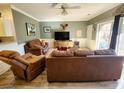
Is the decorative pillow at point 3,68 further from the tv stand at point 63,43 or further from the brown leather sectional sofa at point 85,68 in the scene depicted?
the tv stand at point 63,43

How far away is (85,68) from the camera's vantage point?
2.26 m

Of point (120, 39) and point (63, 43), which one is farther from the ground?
point (120, 39)

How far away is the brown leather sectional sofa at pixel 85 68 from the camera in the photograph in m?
2.20

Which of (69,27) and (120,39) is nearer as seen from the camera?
(120,39)

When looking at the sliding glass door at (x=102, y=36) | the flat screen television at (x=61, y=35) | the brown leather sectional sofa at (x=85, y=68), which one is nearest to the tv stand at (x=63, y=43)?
the flat screen television at (x=61, y=35)

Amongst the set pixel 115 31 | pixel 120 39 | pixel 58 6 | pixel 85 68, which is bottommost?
pixel 85 68

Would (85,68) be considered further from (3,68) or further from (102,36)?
(102,36)

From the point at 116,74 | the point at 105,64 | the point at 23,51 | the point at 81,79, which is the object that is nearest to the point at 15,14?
the point at 23,51

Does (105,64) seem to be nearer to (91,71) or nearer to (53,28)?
(91,71)

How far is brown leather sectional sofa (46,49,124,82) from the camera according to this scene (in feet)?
7.22

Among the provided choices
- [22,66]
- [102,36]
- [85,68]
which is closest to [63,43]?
[102,36]

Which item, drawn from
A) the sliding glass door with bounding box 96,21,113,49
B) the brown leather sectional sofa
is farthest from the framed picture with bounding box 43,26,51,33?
the brown leather sectional sofa

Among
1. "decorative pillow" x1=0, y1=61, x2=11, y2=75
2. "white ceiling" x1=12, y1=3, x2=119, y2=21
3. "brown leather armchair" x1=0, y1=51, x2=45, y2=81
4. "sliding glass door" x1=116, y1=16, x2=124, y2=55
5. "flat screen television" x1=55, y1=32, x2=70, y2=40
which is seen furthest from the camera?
"flat screen television" x1=55, y1=32, x2=70, y2=40

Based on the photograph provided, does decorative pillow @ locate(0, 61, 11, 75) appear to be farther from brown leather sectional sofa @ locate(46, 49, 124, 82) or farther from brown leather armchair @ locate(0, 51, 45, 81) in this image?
brown leather sectional sofa @ locate(46, 49, 124, 82)
